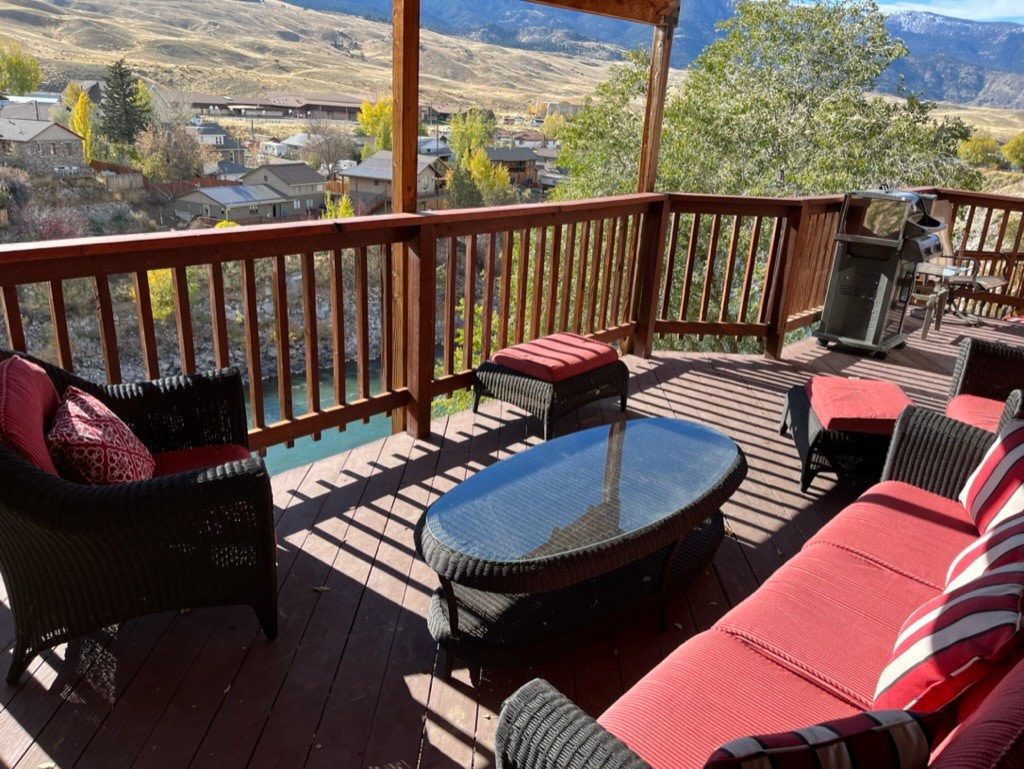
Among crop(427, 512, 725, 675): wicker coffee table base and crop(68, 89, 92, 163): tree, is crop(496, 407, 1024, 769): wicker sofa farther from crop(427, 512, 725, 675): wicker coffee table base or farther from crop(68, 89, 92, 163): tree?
crop(68, 89, 92, 163): tree

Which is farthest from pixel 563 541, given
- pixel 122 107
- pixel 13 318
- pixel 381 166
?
pixel 122 107

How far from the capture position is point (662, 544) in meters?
2.12

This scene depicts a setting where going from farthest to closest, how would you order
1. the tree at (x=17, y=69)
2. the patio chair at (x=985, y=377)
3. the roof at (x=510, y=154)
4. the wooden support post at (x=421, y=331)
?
the roof at (x=510, y=154) → the tree at (x=17, y=69) → the wooden support post at (x=421, y=331) → the patio chair at (x=985, y=377)

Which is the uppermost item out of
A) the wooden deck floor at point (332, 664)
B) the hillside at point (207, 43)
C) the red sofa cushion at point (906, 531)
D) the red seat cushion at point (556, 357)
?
the hillside at point (207, 43)

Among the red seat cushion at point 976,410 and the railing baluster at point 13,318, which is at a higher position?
the railing baluster at point 13,318

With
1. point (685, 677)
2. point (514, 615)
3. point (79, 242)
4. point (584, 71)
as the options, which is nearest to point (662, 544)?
point (514, 615)

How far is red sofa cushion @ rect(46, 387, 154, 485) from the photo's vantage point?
1951 mm

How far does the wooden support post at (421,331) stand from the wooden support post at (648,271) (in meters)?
1.91

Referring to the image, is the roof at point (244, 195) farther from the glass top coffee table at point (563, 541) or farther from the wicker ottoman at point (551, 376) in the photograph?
the glass top coffee table at point (563, 541)

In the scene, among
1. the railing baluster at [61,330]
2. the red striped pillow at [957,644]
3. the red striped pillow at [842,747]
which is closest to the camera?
the red striped pillow at [842,747]

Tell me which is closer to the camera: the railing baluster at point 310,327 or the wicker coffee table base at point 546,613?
the wicker coffee table base at point 546,613

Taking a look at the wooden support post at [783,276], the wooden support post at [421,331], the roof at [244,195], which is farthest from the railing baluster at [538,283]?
the roof at [244,195]

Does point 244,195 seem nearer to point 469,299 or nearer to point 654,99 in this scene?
point 469,299

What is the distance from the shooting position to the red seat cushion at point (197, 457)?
2.31 metres
